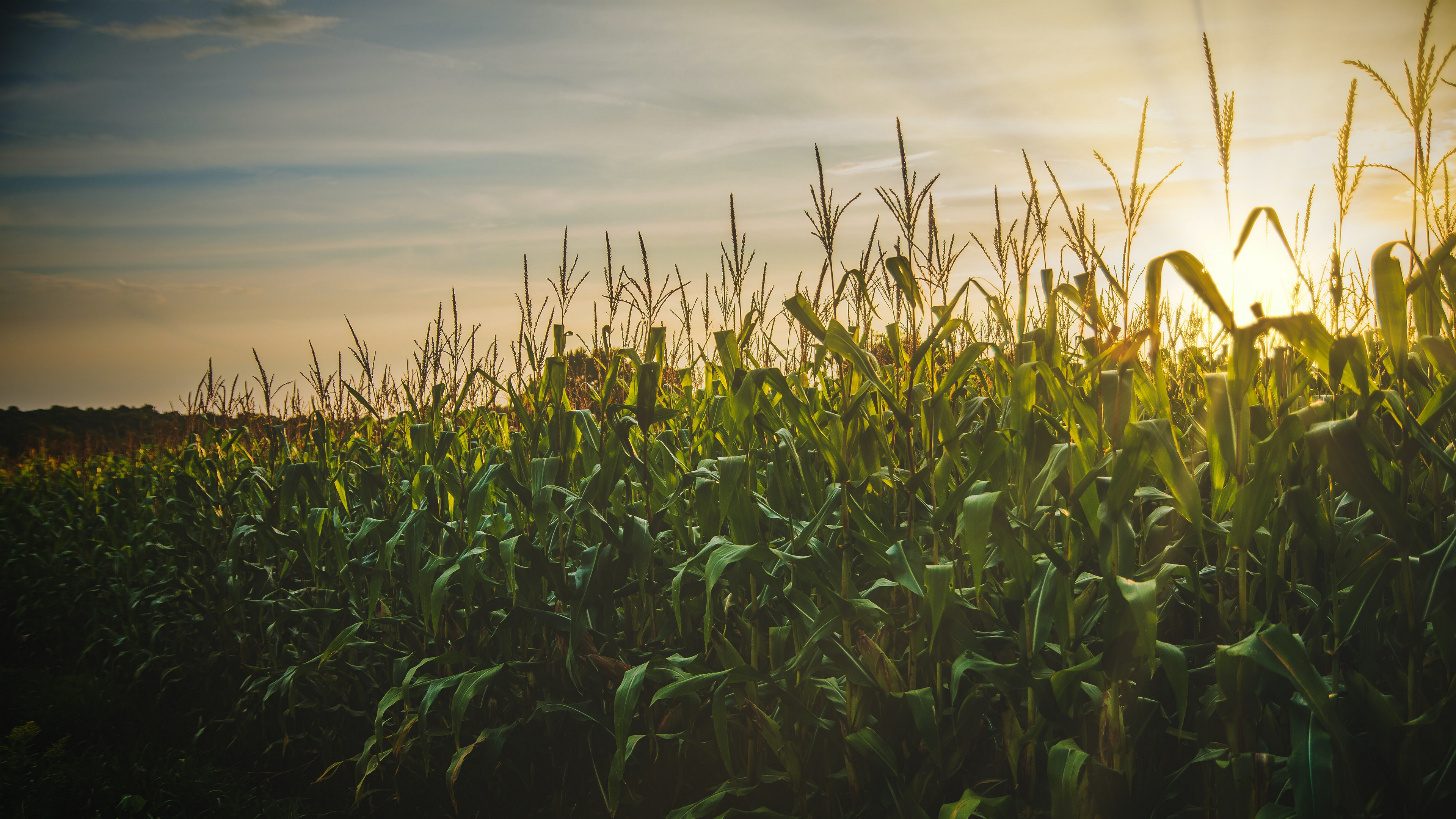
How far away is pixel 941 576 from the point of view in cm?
130

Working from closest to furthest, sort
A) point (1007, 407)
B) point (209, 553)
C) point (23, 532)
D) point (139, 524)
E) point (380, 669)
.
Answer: point (1007, 407)
point (380, 669)
point (209, 553)
point (139, 524)
point (23, 532)

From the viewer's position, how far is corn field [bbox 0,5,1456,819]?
1244mm

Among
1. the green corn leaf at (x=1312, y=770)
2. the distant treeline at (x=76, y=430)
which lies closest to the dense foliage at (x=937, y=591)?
the green corn leaf at (x=1312, y=770)

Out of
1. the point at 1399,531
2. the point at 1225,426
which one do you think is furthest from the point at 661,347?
the point at 1399,531

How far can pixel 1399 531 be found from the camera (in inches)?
46.1

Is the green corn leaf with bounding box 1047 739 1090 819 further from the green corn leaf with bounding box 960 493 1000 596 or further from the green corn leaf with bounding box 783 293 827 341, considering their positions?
the green corn leaf with bounding box 783 293 827 341

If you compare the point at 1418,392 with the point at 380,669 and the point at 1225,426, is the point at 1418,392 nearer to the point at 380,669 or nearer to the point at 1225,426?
the point at 1225,426

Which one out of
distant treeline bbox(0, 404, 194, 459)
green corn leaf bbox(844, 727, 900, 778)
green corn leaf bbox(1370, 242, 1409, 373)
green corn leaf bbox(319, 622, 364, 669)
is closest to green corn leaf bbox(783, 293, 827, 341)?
green corn leaf bbox(844, 727, 900, 778)

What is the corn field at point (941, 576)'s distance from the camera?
1.24 metres

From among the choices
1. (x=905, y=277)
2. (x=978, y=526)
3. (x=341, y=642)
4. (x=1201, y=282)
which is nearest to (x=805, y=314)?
(x=905, y=277)

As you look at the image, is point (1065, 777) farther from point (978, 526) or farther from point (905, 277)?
point (905, 277)

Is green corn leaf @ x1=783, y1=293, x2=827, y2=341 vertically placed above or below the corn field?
above

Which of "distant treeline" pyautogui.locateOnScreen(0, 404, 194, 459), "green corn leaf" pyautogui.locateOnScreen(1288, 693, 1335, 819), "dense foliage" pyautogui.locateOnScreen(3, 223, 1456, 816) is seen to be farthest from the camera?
"distant treeline" pyautogui.locateOnScreen(0, 404, 194, 459)

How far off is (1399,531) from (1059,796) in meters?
0.73
